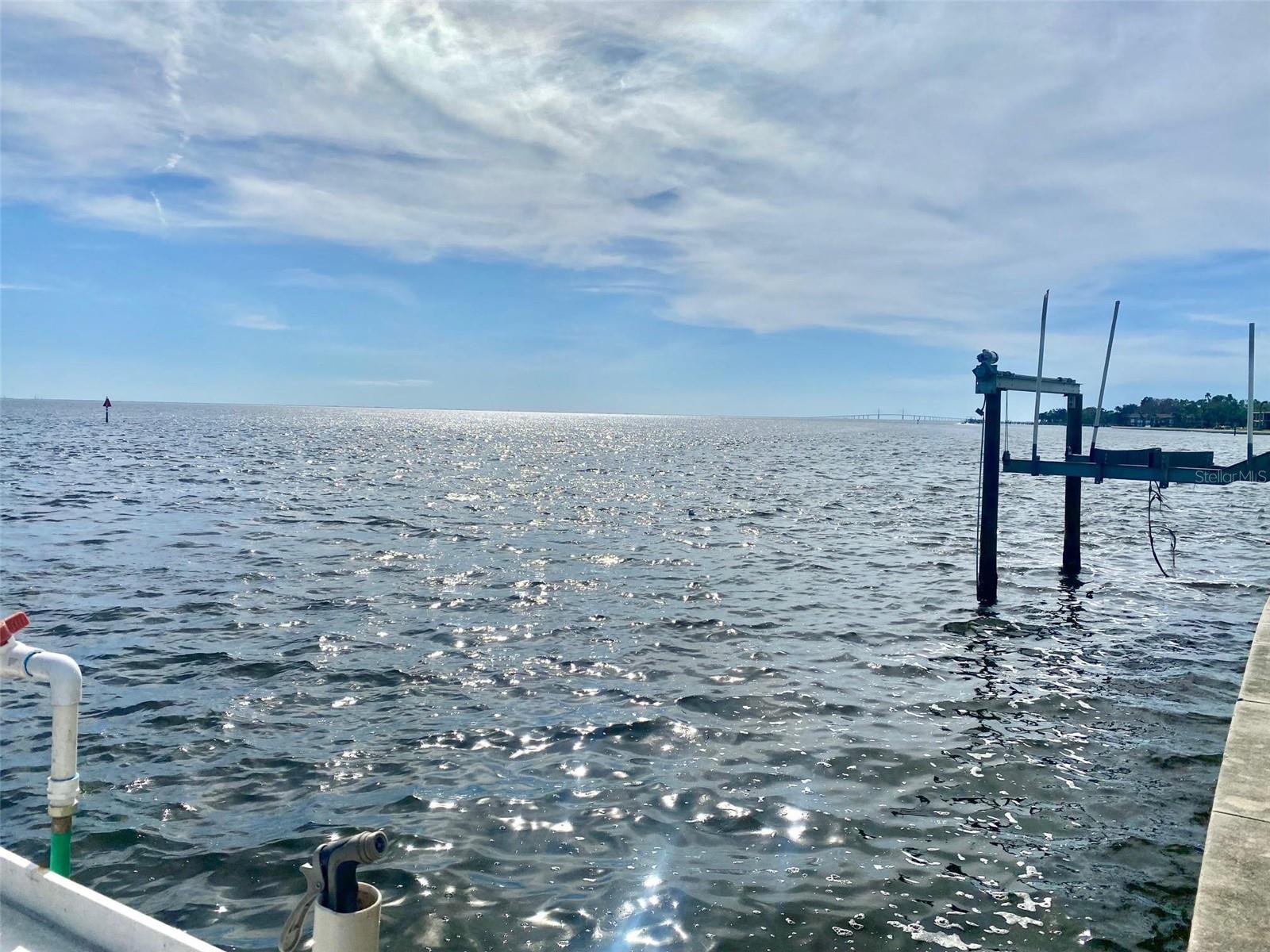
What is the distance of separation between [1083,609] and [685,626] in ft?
29.3

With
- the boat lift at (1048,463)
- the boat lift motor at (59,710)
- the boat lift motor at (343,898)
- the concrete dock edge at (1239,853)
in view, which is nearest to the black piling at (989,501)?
the boat lift at (1048,463)

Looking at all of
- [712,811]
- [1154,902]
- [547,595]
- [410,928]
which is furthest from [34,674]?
[547,595]

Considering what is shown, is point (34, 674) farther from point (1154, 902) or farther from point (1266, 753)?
point (1266, 753)

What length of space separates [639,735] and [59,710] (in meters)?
7.18

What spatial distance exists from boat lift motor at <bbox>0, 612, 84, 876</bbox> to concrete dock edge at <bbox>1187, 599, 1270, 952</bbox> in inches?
236

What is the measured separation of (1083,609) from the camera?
706 inches

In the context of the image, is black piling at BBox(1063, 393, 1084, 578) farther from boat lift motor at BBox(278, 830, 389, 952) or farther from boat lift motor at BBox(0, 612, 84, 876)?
boat lift motor at BBox(0, 612, 84, 876)

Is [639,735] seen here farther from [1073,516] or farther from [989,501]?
[1073,516]

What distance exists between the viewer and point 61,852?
4.10 meters

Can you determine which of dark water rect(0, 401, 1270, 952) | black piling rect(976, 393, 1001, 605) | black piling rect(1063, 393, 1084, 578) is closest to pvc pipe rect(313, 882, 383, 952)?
dark water rect(0, 401, 1270, 952)

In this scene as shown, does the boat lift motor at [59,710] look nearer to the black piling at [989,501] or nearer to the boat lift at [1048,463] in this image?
the boat lift at [1048,463]

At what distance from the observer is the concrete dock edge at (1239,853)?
15.8 ft

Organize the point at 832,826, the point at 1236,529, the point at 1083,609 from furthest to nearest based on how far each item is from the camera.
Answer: the point at 1236,529 < the point at 1083,609 < the point at 832,826

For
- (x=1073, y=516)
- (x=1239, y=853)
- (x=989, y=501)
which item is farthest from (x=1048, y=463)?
(x=1239, y=853)
